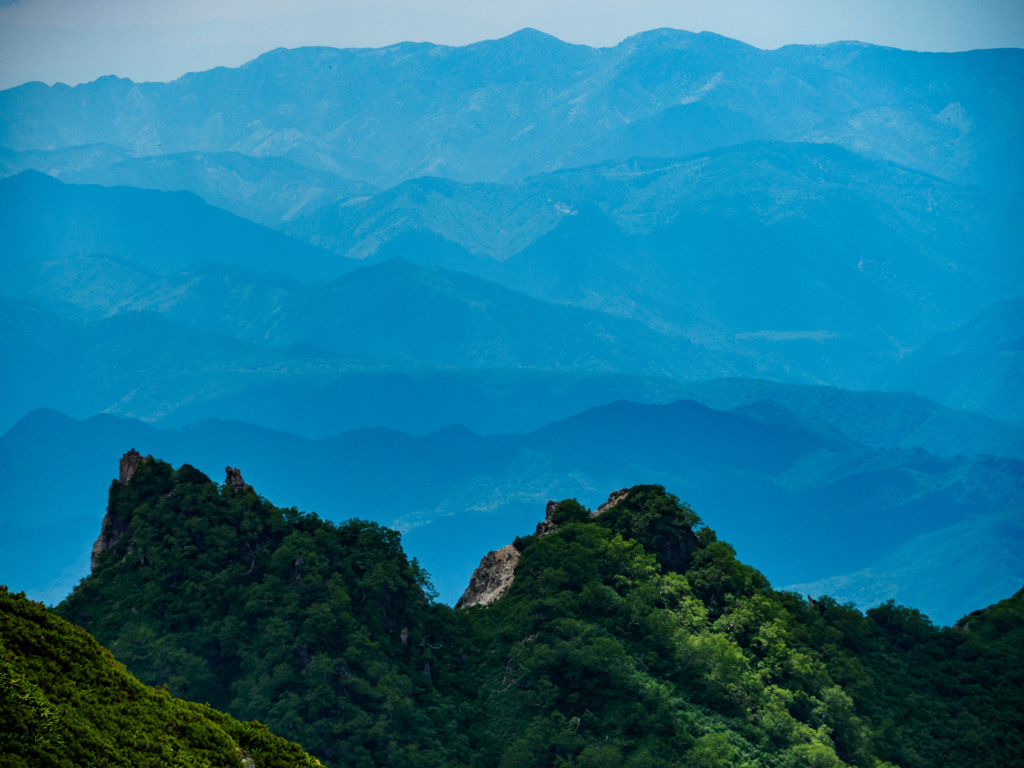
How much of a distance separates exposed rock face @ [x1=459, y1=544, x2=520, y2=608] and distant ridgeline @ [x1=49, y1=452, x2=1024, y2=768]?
1.62 feet

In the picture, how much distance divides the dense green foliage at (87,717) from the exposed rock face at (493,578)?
3291 cm

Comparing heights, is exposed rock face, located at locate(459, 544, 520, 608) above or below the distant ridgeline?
above

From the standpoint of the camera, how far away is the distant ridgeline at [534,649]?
160 feet

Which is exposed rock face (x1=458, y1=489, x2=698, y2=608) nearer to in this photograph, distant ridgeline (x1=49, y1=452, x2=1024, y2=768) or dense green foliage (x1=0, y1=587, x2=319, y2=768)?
distant ridgeline (x1=49, y1=452, x2=1024, y2=768)

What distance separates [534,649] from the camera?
5253cm

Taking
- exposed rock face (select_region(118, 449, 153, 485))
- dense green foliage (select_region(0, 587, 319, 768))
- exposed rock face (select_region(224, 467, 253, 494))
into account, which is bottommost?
dense green foliage (select_region(0, 587, 319, 768))

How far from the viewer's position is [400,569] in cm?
5622

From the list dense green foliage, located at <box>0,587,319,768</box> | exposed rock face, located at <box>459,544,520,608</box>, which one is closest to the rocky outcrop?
exposed rock face, located at <box>459,544,520,608</box>

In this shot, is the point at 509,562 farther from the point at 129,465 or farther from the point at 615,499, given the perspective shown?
the point at 129,465

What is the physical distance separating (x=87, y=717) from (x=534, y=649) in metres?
30.5

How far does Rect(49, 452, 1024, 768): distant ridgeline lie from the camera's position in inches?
Result: 1916

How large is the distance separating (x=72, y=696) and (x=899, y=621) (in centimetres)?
4840

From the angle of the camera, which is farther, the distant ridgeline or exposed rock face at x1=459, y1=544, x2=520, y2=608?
exposed rock face at x1=459, y1=544, x2=520, y2=608

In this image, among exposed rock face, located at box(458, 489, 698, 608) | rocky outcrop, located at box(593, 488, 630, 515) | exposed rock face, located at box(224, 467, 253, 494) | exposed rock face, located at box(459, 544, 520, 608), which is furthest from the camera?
rocky outcrop, located at box(593, 488, 630, 515)
